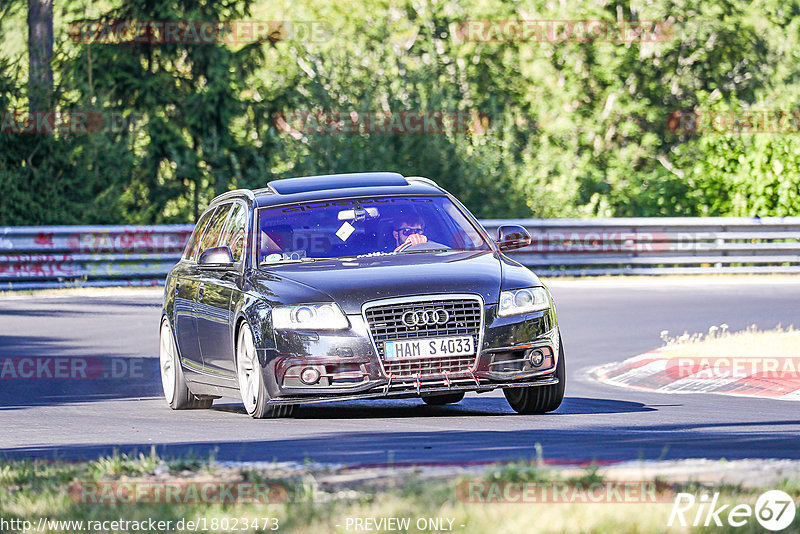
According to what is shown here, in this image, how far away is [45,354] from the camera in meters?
16.7

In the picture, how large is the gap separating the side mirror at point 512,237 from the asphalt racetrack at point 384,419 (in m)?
1.25

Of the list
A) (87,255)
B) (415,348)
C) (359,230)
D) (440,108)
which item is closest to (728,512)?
(415,348)

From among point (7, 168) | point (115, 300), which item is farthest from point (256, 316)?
point (7, 168)

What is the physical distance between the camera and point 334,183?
39.7 feet

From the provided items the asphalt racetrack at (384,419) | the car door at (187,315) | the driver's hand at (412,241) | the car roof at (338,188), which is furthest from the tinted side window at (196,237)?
the driver's hand at (412,241)

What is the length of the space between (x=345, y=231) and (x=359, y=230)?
0.10m

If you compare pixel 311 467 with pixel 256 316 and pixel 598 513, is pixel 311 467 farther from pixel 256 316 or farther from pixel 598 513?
pixel 256 316

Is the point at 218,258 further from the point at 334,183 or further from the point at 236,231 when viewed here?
the point at 334,183

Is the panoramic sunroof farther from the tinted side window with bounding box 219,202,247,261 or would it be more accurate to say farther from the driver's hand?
the driver's hand

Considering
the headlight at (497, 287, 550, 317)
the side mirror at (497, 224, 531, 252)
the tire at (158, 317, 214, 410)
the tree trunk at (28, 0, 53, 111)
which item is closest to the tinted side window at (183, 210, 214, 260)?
the tire at (158, 317, 214, 410)

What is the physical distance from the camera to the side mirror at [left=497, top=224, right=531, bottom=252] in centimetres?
1166

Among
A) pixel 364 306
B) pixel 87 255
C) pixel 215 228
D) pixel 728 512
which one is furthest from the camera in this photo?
pixel 87 255

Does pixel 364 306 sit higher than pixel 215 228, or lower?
lower

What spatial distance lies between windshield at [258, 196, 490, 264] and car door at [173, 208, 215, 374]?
106cm
